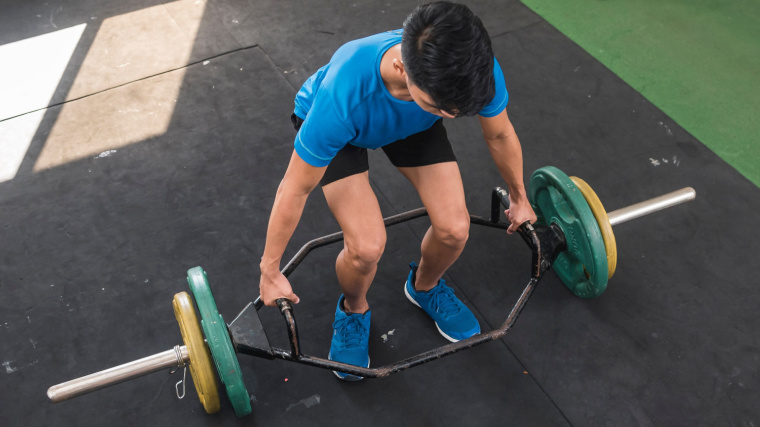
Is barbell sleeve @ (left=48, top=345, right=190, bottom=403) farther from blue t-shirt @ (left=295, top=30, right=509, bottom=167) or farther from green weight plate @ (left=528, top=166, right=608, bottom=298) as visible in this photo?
green weight plate @ (left=528, top=166, right=608, bottom=298)

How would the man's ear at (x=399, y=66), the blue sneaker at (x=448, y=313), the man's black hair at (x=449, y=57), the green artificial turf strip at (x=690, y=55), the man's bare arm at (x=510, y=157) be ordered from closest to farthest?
the man's black hair at (x=449, y=57)
the man's ear at (x=399, y=66)
the man's bare arm at (x=510, y=157)
the blue sneaker at (x=448, y=313)
the green artificial turf strip at (x=690, y=55)

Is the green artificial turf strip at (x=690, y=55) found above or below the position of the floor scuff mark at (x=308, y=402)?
above

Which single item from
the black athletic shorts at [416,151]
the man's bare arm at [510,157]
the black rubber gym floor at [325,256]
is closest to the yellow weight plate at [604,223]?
the man's bare arm at [510,157]

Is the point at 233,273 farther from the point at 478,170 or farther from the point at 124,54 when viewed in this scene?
the point at 124,54

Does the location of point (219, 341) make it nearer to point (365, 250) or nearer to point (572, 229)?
point (365, 250)

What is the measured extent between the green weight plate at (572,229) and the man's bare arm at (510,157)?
4.9 inches

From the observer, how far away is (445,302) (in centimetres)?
207

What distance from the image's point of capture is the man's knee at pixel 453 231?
185 centimetres

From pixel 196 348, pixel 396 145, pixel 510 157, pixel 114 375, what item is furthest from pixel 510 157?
pixel 114 375

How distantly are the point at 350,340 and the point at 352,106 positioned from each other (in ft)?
2.54

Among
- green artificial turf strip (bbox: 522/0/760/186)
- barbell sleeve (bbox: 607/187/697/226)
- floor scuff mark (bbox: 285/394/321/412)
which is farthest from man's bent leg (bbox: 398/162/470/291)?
green artificial turf strip (bbox: 522/0/760/186)

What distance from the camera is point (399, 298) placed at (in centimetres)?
221

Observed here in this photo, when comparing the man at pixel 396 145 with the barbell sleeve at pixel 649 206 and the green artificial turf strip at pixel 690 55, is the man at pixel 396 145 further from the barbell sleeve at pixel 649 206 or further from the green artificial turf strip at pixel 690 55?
the green artificial turf strip at pixel 690 55

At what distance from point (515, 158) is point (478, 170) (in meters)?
0.79
